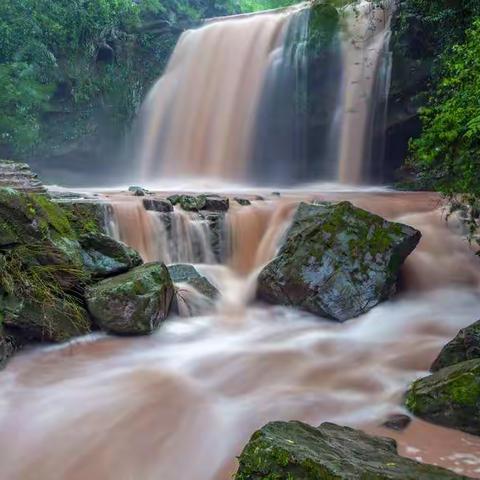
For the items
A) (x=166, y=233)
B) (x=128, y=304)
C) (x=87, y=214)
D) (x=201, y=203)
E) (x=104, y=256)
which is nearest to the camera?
(x=128, y=304)

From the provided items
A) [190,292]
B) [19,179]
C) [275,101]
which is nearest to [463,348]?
[190,292]

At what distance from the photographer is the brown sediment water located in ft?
11.0

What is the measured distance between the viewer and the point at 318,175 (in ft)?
49.6

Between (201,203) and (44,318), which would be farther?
(201,203)

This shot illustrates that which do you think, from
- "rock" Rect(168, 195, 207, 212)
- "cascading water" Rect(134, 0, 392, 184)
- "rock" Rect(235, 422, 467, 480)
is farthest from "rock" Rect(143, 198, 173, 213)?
"cascading water" Rect(134, 0, 392, 184)

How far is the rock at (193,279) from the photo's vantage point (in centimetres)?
693

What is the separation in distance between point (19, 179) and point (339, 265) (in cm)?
569

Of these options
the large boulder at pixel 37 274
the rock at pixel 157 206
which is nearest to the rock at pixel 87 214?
the large boulder at pixel 37 274

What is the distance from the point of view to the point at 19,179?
346 inches

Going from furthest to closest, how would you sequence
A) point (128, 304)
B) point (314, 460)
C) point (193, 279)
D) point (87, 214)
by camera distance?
point (87, 214) → point (193, 279) → point (128, 304) → point (314, 460)

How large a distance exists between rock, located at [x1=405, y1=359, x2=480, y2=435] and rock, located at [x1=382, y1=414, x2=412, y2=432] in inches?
4.2

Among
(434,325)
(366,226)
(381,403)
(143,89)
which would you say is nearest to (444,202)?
(366,226)

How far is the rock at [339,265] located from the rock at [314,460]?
3.69 m

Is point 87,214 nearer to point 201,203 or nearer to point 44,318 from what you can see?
point 201,203
